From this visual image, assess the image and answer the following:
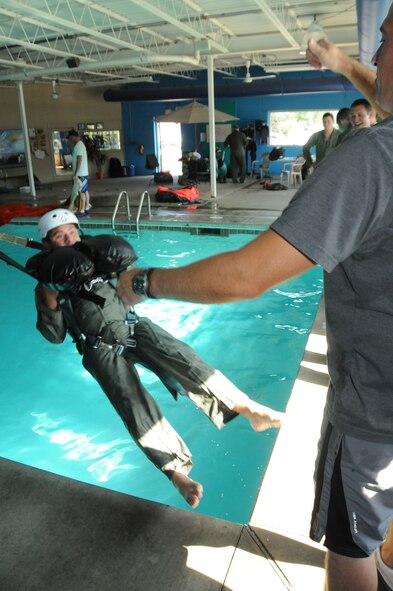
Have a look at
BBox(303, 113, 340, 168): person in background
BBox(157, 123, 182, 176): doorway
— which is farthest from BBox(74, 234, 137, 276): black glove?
BBox(157, 123, 182, 176): doorway

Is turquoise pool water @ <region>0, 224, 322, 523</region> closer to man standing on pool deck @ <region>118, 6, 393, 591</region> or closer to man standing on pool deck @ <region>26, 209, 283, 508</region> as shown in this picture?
man standing on pool deck @ <region>26, 209, 283, 508</region>

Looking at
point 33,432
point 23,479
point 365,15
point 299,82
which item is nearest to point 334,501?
point 23,479

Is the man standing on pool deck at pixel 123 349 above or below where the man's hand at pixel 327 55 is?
below

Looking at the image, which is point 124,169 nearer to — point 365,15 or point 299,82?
point 299,82

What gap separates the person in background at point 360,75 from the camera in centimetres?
162

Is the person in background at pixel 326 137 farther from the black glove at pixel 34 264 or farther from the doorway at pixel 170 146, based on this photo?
the doorway at pixel 170 146

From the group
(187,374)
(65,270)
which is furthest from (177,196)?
(65,270)

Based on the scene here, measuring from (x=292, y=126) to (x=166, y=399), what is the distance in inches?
711

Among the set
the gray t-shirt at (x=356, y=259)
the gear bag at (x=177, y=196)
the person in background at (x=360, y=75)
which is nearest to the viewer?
the gray t-shirt at (x=356, y=259)

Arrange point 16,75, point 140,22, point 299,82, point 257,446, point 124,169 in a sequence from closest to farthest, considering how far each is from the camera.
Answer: point 257,446, point 140,22, point 16,75, point 299,82, point 124,169

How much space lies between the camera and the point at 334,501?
3.98ft

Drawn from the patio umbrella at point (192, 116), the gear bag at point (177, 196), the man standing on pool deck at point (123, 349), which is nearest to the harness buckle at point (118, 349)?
the man standing on pool deck at point (123, 349)

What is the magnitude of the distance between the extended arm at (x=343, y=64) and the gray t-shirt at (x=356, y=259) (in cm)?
102

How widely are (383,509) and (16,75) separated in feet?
46.8
